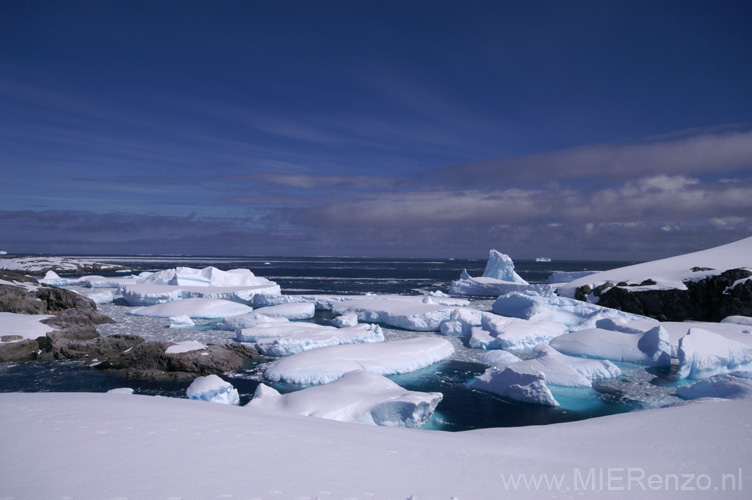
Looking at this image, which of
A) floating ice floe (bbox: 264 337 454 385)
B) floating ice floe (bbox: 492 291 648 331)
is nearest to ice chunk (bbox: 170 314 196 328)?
floating ice floe (bbox: 264 337 454 385)

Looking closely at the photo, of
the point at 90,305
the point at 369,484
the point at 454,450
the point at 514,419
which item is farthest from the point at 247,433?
the point at 90,305

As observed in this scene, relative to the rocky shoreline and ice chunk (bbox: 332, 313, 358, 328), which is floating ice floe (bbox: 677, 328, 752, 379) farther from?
the rocky shoreline

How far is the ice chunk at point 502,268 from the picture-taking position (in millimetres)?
41219

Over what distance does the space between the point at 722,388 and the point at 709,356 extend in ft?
11.4

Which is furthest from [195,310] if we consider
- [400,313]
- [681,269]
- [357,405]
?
[681,269]

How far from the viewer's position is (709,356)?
1320 centimetres

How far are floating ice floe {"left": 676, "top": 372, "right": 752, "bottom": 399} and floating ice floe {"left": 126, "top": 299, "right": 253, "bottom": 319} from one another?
70.0ft

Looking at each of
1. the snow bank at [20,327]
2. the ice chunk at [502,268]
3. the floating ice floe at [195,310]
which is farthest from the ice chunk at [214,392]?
the ice chunk at [502,268]

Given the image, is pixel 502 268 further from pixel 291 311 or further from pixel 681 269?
pixel 291 311

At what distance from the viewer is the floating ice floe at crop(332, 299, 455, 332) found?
22062mm

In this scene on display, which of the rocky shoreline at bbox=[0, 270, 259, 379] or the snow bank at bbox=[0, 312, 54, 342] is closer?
the rocky shoreline at bbox=[0, 270, 259, 379]

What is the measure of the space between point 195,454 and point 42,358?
1366cm

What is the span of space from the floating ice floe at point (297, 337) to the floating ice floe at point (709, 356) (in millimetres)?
10591

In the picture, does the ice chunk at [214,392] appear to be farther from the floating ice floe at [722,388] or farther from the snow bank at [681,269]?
the snow bank at [681,269]
